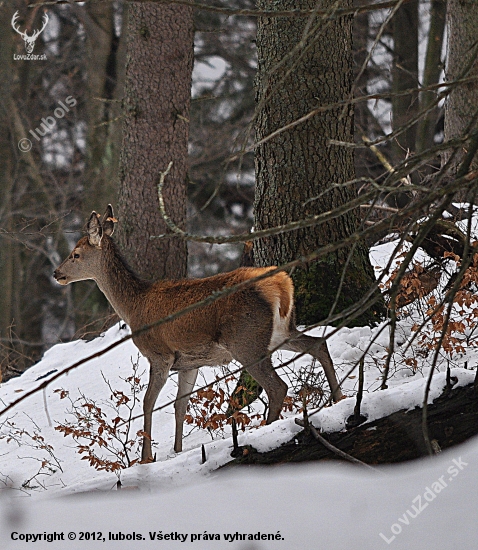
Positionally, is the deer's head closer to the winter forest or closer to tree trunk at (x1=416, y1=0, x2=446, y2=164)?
the winter forest

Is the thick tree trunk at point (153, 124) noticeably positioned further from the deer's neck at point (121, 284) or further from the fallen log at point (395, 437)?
the fallen log at point (395, 437)

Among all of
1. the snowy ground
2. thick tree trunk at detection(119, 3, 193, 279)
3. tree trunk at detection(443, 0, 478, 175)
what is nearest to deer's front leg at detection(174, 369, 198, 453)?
the snowy ground

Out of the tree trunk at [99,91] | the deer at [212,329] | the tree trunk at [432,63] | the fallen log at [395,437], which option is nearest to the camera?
the fallen log at [395,437]

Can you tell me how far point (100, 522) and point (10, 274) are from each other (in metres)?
15.2

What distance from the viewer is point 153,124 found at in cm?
1096

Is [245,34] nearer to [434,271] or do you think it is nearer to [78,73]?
[78,73]

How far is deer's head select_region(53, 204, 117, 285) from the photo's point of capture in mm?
8141

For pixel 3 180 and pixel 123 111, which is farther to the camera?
pixel 3 180

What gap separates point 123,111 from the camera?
36.6 ft

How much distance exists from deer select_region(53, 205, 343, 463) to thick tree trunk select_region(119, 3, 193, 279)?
9.98 feet

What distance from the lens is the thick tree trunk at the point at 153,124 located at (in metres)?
10.9

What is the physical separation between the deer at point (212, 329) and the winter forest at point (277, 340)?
0.02m

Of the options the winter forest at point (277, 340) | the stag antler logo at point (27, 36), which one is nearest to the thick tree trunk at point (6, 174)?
the stag antler logo at point (27, 36)

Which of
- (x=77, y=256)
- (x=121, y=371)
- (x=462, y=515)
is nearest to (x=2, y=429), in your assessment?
(x=121, y=371)
